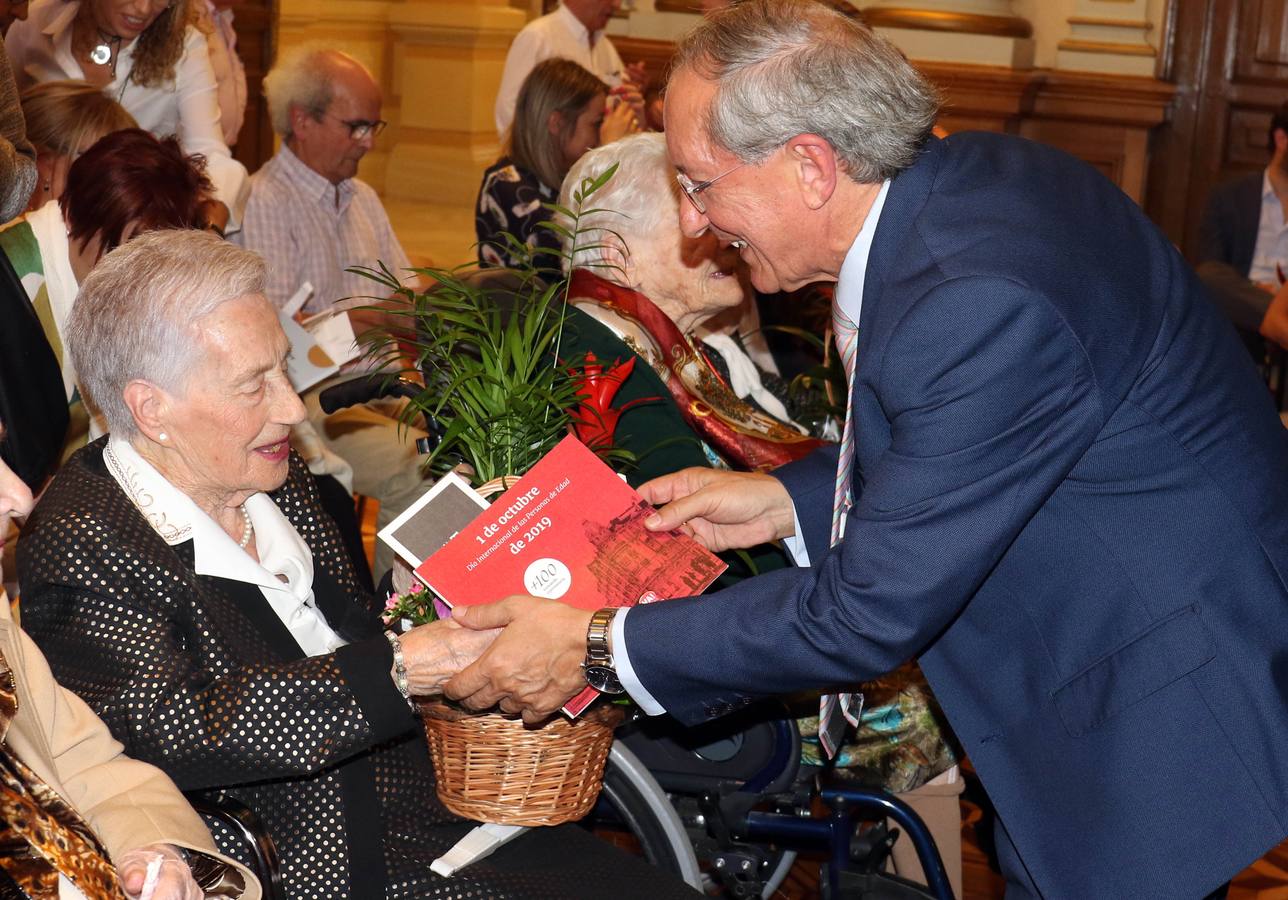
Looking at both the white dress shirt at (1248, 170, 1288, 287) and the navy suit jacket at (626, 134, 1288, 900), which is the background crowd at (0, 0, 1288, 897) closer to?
the navy suit jacket at (626, 134, 1288, 900)

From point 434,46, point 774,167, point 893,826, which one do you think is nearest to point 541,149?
point 893,826

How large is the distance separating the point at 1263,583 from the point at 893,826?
1.47 meters

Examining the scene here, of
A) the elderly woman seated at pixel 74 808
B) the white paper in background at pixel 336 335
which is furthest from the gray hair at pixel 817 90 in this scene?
the white paper in background at pixel 336 335

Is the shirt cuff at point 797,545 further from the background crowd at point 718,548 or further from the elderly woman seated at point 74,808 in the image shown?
the elderly woman seated at point 74,808

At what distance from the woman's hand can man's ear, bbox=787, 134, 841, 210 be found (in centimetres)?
378

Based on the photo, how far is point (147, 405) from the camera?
2.26 metres

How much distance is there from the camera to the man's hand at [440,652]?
2.13 metres

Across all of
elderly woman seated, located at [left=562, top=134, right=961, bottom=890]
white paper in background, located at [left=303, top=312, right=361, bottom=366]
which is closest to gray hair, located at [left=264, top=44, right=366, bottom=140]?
white paper in background, located at [left=303, top=312, right=361, bottom=366]

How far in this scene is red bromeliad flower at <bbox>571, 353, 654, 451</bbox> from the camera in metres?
2.54

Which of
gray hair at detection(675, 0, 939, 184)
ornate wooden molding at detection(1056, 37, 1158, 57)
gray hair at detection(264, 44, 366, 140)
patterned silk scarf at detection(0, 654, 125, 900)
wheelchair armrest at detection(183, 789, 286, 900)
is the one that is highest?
gray hair at detection(675, 0, 939, 184)

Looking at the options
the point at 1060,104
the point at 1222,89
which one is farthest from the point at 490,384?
the point at 1222,89

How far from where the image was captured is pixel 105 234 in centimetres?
317

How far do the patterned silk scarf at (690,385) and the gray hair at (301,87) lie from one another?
2372 millimetres

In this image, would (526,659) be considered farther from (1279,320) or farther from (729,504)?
(1279,320)
